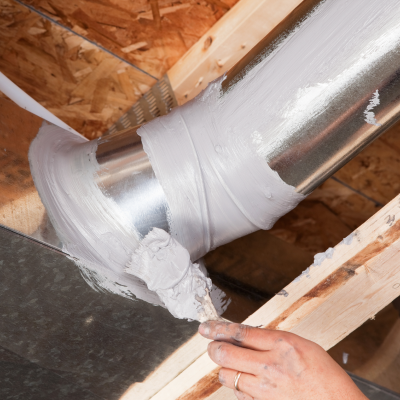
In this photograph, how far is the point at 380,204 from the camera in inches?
70.2

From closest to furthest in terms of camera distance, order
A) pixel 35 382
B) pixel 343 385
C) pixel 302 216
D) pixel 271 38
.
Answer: pixel 343 385
pixel 271 38
pixel 35 382
pixel 302 216

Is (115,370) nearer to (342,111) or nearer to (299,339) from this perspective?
(299,339)

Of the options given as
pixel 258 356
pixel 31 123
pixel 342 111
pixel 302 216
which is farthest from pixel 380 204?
pixel 31 123

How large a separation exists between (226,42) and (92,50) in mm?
387

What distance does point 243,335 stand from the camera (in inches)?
26.8

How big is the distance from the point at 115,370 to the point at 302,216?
1.08 metres

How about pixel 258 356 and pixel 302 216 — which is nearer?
pixel 258 356

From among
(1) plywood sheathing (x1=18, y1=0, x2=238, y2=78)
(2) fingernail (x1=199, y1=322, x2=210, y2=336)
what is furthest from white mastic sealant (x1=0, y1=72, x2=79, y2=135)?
(2) fingernail (x1=199, y1=322, x2=210, y2=336)

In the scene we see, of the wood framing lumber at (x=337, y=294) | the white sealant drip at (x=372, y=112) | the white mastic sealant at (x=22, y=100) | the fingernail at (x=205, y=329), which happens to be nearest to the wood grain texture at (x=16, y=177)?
the white mastic sealant at (x=22, y=100)

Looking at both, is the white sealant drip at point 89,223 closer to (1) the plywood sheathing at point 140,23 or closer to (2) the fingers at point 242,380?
(2) the fingers at point 242,380

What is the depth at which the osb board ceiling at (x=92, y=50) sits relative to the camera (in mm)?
1075

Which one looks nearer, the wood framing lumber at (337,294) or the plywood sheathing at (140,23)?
the wood framing lumber at (337,294)

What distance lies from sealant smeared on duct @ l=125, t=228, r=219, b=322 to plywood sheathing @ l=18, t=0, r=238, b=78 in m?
0.65

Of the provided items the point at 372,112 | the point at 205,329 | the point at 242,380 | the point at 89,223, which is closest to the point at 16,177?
the point at 89,223
